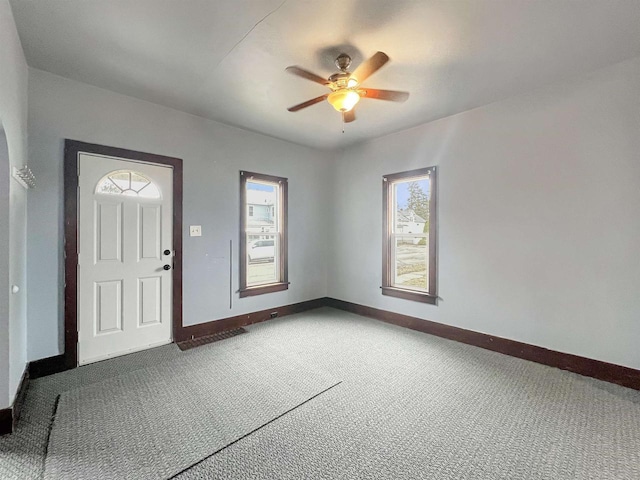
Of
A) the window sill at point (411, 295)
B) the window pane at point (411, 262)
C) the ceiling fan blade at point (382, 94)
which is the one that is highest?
the ceiling fan blade at point (382, 94)

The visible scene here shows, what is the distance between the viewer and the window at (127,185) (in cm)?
293

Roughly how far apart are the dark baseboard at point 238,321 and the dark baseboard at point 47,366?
38.9 inches

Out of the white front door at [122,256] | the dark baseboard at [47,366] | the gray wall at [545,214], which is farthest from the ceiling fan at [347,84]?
the dark baseboard at [47,366]

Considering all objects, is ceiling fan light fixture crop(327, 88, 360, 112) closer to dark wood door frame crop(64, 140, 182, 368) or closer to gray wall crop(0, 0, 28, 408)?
gray wall crop(0, 0, 28, 408)

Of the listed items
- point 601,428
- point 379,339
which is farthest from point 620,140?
point 379,339

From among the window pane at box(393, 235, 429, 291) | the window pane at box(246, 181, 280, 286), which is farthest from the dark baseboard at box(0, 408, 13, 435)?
the window pane at box(393, 235, 429, 291)

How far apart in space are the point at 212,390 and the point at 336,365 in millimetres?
1139

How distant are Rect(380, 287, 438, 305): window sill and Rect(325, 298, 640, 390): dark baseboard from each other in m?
0.26

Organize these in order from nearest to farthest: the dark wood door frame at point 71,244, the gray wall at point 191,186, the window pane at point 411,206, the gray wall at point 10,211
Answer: the gray wall at point 10,211 < the gray wall at point 191,186 < the dark wood door frame at point 71,244 < the window pane at point 411,206

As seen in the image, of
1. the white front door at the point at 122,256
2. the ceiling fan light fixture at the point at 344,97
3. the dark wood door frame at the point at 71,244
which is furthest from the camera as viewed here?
the white front door at the point at 122,256

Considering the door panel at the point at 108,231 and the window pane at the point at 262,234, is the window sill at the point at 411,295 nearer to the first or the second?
the window pane at the point at 262,234

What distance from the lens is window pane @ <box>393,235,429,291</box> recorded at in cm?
389

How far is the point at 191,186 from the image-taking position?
3492 mm

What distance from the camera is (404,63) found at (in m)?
2.41
